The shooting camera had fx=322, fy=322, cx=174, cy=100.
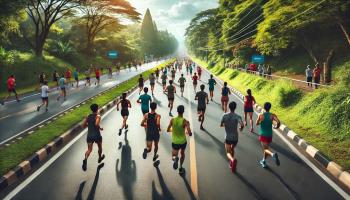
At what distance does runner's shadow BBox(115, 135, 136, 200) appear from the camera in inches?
252

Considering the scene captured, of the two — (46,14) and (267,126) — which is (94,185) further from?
(46,14)

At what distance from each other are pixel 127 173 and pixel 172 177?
41.6 inches

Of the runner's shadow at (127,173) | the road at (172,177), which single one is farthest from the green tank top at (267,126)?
the runner's shadow at (127,173)

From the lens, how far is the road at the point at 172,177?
6.24 m

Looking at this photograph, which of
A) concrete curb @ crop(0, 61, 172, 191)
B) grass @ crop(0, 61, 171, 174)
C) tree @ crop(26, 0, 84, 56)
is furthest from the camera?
tree @ crop(26, 0, 84, 56)

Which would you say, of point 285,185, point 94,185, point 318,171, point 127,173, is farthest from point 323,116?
point 94,185

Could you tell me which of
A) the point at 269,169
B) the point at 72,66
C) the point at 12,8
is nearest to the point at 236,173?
the point at 269,169

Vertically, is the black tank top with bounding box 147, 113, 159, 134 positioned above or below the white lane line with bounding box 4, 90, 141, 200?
above

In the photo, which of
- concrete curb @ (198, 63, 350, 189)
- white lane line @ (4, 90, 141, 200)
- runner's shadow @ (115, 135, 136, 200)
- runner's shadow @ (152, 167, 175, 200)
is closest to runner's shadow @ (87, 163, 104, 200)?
runner's shadow @ (115, 135, 136, 200)

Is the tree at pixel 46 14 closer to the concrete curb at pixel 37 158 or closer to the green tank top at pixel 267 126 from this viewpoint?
the concrete curb at pixel 37 158

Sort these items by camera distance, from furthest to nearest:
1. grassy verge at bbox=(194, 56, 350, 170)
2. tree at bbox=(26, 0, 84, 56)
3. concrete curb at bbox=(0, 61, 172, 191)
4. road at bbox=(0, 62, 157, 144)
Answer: tree at bbox=(26, 0, 84, 56)
road at bbox=(0, 62, 157, 144)
grassy verge at bbox=(194, 56, 350, 170)
concrete curb at bbox=(0, 61, 172, 191)

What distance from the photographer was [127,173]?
7352 mm

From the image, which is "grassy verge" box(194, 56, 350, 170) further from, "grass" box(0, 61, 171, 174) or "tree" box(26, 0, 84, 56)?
"tree" box(26, 0, 84, 56)

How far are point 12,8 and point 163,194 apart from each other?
82.1 ft
